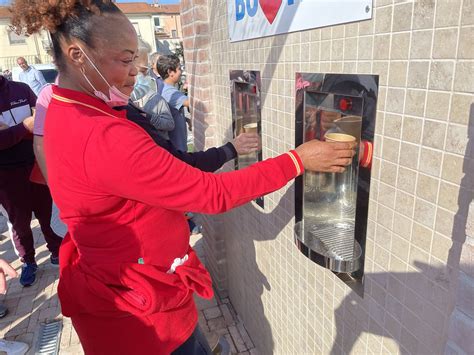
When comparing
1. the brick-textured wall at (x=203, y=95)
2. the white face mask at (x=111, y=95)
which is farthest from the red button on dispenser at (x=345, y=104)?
the brick-textured wall at (x=203, y=95)

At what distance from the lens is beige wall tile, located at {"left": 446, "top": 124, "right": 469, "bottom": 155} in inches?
Answer: 39.3

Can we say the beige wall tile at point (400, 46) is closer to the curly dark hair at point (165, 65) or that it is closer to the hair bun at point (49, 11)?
Result: the hair bun at point (49, 11)

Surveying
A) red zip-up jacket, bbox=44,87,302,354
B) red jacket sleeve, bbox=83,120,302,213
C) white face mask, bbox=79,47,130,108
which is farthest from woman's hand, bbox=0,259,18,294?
white face mask, bbox=79,47,130,108

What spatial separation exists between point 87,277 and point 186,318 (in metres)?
0.47

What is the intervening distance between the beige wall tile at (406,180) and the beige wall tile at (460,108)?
0.73 ft

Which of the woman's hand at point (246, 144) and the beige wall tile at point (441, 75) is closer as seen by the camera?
the beige wall tile at point (441, 75)

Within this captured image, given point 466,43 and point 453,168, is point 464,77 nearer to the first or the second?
point 466,43

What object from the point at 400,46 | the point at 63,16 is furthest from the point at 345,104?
the point at 63,16

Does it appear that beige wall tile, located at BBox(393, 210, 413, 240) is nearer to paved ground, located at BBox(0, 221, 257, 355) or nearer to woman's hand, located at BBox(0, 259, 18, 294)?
woman's hand, located at BBox(0, 259, 18, 294)

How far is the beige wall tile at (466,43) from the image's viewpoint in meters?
0.94

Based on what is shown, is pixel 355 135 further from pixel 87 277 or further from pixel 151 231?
pixel 87 277

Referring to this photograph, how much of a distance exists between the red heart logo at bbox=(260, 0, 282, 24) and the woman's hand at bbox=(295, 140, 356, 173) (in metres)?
0.68

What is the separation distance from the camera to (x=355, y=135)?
1472 millimetres

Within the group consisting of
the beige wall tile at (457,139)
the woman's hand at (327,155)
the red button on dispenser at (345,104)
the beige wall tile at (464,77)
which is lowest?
the woman's hand at (327,155)
